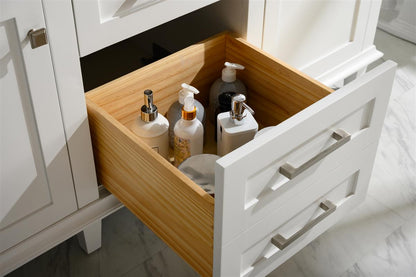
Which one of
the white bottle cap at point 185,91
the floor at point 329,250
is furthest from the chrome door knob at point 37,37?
the floor at point 329,250

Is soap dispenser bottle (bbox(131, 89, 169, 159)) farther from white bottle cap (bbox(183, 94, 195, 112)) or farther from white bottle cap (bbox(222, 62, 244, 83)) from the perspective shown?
white bottle cap (bbox(222, 62, 244, 83))

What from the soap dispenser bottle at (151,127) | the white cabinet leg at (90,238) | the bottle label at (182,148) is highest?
the soap dispenser bottle at (151,127)

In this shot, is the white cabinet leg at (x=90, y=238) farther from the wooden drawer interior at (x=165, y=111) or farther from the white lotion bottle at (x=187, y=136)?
the white lotion bottle at (x=187, y=136)

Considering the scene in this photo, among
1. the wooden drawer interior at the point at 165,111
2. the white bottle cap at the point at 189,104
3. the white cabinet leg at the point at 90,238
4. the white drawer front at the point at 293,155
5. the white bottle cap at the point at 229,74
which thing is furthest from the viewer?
the white cabinet leg at the point at 90,238

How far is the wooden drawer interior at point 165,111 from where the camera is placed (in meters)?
0.95

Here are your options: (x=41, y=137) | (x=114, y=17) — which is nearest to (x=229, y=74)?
(x=114, y=17)

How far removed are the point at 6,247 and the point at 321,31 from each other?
85cm

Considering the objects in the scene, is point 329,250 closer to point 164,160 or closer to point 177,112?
point 177,112

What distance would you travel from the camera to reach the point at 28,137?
996 mm

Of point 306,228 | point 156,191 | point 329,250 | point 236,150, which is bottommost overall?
point 329,250

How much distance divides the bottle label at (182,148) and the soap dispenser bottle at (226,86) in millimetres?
138

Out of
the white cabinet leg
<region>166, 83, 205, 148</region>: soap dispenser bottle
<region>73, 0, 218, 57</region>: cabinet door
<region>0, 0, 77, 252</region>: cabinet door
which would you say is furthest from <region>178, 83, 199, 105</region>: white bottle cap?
the white cabinet leg

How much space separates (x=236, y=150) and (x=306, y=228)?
1.05 ft

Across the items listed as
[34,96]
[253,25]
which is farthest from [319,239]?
[34,96]
